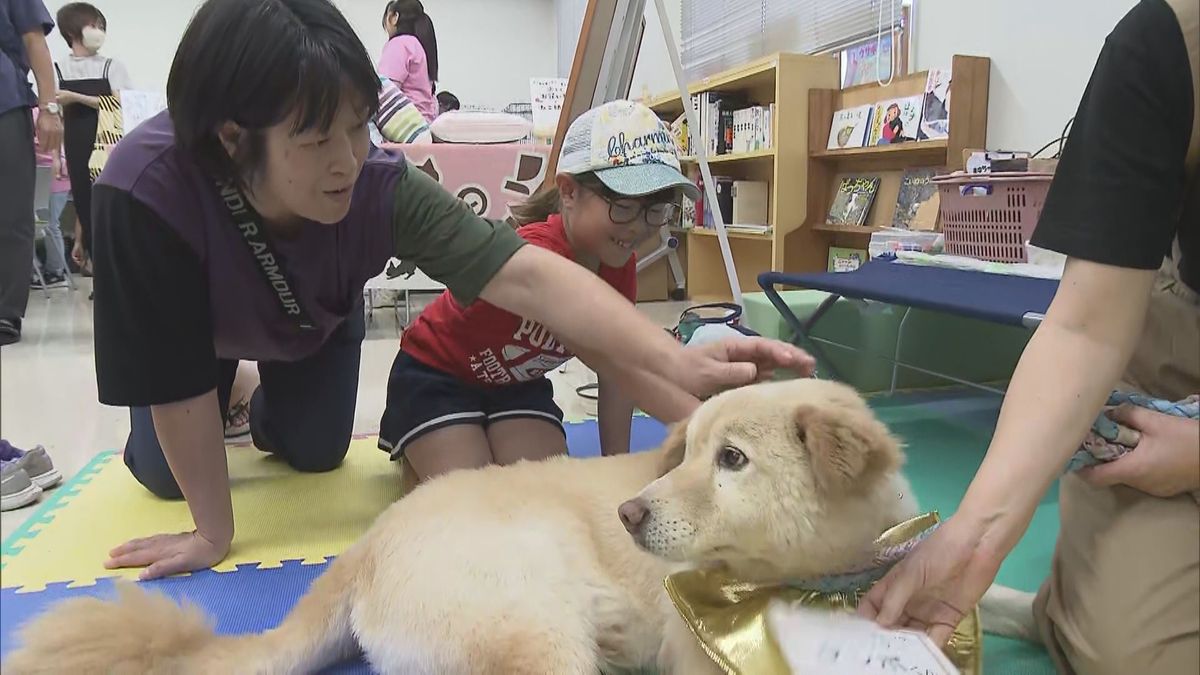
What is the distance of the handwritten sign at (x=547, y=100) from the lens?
6.99 feet

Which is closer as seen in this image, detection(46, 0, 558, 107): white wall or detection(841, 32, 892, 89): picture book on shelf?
detection(46, 0, 558, 107): white wall

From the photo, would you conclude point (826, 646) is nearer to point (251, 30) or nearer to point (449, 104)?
point (251, 30)

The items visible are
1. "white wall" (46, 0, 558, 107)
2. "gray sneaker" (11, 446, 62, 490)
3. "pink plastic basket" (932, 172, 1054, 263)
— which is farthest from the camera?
"pink plastic basket" (932, 172, 1054, 263)

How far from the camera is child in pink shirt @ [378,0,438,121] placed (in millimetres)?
1271

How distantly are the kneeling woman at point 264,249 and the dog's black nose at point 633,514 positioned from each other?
29 cm

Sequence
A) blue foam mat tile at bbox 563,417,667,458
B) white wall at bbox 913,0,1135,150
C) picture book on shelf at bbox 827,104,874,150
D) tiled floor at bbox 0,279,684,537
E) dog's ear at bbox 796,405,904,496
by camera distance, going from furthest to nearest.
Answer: picture book on shelf at bbox 827,104,874,150, white wall at bbox 913,0,1135,150, blue foam mat tile at bbox 563,417,667,458, dog's ear at bbox 796,405,904,496, tiled floor at bbox 0,279,684,537

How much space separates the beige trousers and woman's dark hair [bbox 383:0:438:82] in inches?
43.1

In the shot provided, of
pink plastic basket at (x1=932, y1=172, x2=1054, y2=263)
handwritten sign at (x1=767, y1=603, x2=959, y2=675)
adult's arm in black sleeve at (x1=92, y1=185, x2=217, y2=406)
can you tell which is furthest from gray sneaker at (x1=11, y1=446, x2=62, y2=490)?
pink plastic basket at (x1=932, y1=172, x2=1054, y2=263)

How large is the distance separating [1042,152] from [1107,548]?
1.89m

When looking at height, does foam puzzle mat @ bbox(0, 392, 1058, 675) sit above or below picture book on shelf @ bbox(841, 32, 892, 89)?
below

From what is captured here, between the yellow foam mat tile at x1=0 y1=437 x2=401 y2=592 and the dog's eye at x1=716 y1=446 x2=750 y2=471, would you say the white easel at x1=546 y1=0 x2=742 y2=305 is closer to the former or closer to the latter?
the yellow foam mat tile at x1=0 y1=437 x2=401 y2=592

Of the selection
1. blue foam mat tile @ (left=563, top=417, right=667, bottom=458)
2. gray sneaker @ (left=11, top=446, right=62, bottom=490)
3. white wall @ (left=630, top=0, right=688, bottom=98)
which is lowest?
blue foam mat tile @ (left=563, top=417, right=667, bottom=458)

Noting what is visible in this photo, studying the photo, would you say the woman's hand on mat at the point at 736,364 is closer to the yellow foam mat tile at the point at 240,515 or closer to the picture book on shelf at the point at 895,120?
the yellow foam mat tile at the point at 240,515

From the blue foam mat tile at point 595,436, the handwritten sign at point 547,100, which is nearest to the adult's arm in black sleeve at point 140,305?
the blue foam mat tile at point 595,436
